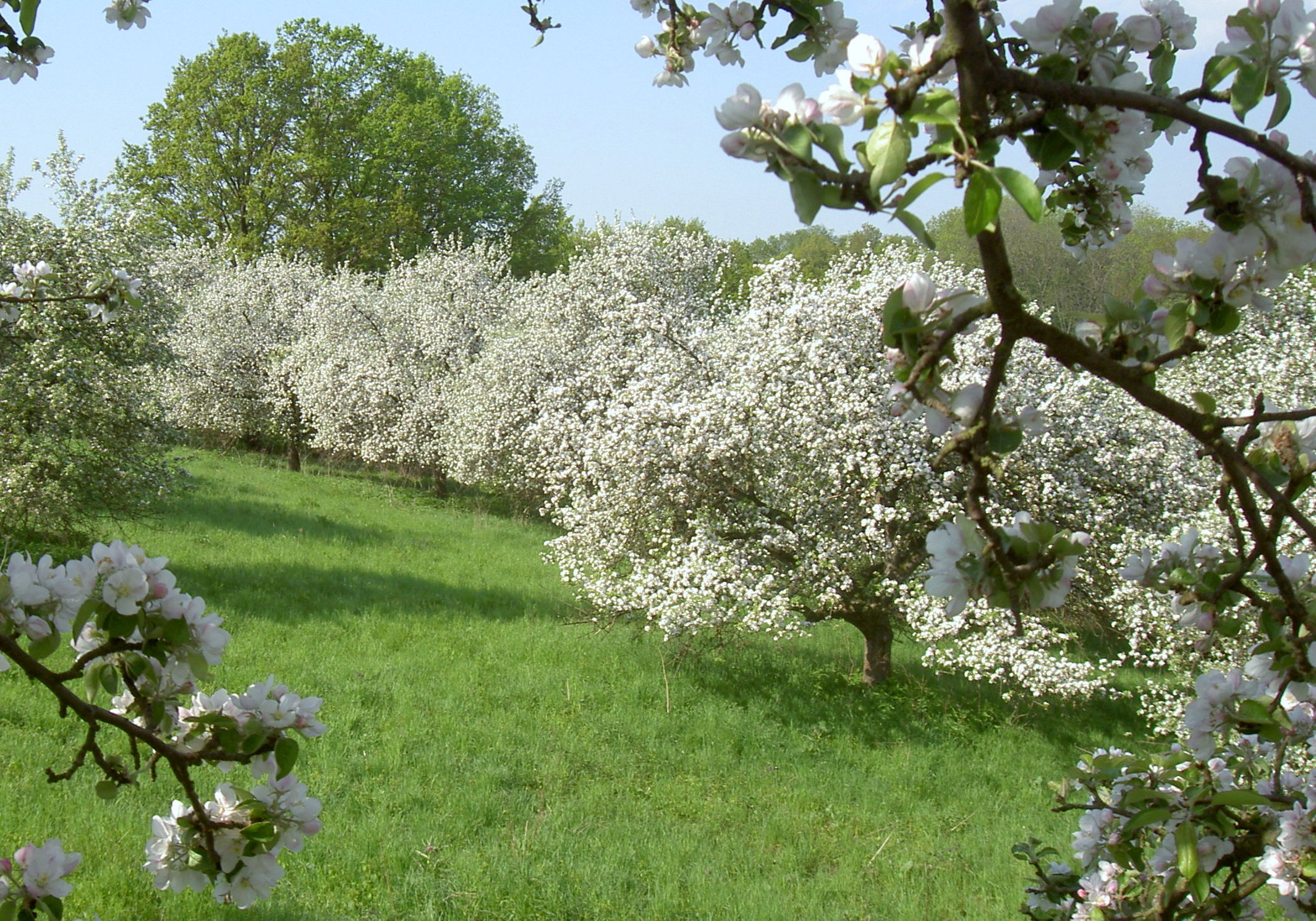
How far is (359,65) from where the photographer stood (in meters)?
37.7

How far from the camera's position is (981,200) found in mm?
865

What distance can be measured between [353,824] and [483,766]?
4.31 feet

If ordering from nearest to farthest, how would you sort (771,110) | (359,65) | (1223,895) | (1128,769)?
(771,110), (1223,895), (1128,769), (359,65)

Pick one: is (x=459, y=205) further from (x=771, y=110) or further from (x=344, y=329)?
(x=771, y=110)

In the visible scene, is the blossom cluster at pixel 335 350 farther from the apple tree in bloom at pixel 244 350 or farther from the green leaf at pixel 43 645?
the green leaf at pixel 43 645

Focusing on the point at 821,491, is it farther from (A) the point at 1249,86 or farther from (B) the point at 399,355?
(B) the point at 399,355

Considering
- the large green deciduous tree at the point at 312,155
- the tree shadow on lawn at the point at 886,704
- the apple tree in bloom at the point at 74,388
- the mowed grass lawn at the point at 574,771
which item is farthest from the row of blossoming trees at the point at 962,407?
the large green deciduous tree at the point at 312,155

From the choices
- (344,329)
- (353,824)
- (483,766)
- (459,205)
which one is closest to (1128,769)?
(353,824)

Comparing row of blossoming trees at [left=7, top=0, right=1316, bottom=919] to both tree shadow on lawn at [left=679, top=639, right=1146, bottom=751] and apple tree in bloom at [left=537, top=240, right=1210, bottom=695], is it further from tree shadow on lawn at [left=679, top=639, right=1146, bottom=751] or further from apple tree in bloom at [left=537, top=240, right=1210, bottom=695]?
tree shadow on lawn at [left=679, top=639, right=1146, bottom=751]

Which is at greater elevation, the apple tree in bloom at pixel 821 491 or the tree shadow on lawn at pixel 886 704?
the apple tree in bloom at pixel 821 491

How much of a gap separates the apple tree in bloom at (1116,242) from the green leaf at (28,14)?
4.49 feet

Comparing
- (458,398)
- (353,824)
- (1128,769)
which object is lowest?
(353,824)

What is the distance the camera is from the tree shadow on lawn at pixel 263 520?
47.8 ft

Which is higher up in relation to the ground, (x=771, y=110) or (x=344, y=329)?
(x=344, y=329)
